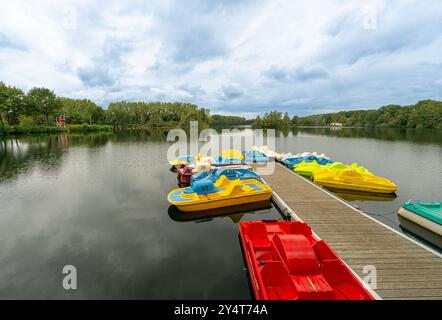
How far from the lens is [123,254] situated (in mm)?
7797

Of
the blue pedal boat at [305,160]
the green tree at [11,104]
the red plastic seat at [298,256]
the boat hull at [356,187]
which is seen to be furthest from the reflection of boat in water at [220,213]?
the green tree at [11,104]

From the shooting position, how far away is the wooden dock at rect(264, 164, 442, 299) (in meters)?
5.33

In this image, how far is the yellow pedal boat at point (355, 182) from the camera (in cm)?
1410

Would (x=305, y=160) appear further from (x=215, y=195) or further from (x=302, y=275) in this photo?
(x=302, y=275)

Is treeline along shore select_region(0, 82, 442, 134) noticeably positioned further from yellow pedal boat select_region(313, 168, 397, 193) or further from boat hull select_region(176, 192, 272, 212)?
yellow pedal boat select_region(313, 168, 397, 193)

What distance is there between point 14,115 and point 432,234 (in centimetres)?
9828

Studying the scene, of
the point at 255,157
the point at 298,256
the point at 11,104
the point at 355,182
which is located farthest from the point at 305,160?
the point at 11,104

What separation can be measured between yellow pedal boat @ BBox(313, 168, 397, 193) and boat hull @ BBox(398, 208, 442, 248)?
14.3 ft

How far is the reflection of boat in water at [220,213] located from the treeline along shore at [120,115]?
244 ft

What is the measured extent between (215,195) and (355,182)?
35.1 feet

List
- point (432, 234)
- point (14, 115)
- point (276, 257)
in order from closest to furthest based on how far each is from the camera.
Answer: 1. point (276, 257)
2. point (432, 234)
3. point (14, 115)

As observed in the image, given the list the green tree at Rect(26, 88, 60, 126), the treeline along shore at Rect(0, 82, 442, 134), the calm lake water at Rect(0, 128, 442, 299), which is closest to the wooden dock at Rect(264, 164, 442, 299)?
the calm lake water at Rect(0, 128, 442, 299)
